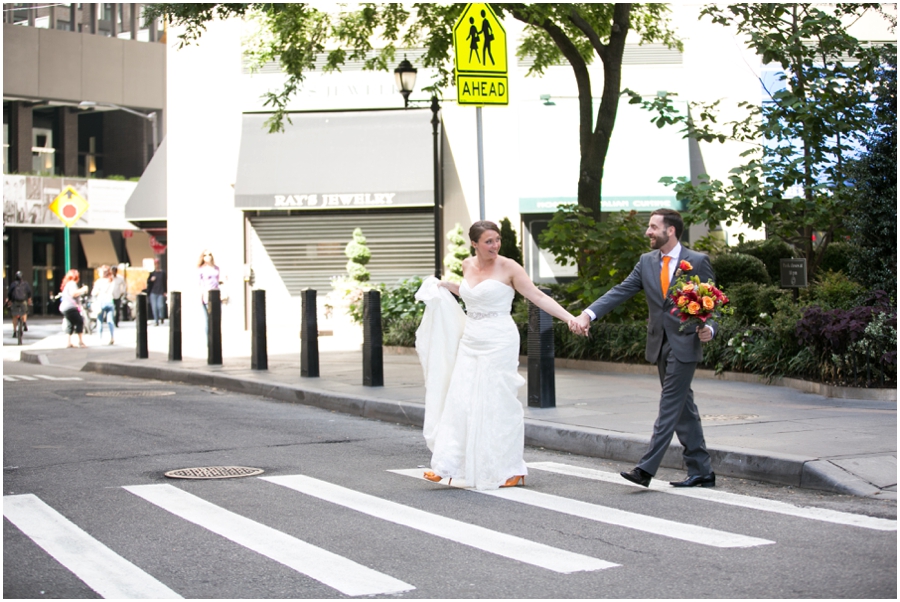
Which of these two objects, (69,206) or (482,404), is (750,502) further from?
(69,206)

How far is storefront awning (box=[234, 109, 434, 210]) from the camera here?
81.8ft

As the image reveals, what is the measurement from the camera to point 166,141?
28.4 m

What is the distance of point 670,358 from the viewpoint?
6.95m

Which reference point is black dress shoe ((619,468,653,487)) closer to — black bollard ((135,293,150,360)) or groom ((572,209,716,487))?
groom ((572,209,716,487))

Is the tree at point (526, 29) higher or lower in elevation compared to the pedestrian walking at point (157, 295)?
higher

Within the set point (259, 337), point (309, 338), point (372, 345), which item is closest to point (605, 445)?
point (372, 345)

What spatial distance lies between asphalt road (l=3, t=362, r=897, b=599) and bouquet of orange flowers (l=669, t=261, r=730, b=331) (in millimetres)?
1144

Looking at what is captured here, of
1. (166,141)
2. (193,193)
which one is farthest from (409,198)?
(166,141)

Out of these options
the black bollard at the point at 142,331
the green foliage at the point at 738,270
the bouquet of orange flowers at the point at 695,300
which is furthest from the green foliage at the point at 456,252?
the bouquet of orange flowers at the point at 695,300

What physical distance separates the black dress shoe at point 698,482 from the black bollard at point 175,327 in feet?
38.9

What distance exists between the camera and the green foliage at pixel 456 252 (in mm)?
23906

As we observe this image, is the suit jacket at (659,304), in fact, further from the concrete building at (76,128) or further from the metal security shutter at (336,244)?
the concrete building at (76,128)

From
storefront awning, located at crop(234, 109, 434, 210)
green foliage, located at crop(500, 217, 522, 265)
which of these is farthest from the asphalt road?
storefront awning, located at crop(234, 109, 434, 210)

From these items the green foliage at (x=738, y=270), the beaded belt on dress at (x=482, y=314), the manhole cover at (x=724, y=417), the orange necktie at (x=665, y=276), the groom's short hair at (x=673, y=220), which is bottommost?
the manhole cover at (x=724, y=417)
